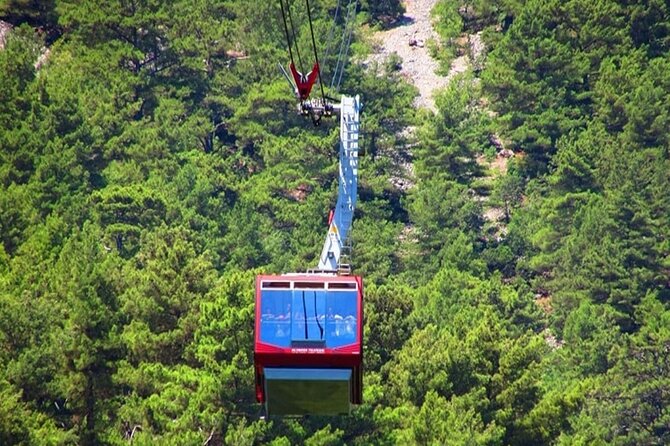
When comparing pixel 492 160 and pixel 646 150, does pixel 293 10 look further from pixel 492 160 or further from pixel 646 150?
pixel 646 150

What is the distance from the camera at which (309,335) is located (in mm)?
46625

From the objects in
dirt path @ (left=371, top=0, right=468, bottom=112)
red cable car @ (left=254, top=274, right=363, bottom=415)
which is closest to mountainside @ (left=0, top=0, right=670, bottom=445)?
dirt path @ (left=371, top=0, right=468, bottom=112)

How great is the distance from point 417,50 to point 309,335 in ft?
290

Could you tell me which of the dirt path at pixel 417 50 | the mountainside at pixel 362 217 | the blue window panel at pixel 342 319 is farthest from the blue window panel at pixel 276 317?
the dirt path at pixel 417 50

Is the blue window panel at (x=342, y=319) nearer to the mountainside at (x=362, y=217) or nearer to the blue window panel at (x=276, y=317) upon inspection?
the blue window panel at (x=276, y=317)

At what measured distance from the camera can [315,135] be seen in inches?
4272

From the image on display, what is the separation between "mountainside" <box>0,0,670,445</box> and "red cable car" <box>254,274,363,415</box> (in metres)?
16.7

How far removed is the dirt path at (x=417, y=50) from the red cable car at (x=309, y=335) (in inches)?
3001

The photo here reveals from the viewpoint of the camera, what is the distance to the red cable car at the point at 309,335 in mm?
46531

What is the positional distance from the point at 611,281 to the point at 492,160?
72.3 feet

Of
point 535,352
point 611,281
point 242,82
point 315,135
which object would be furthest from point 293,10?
point 535,352

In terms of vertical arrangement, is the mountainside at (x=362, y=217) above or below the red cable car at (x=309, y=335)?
below

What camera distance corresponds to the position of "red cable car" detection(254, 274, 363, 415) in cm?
4653

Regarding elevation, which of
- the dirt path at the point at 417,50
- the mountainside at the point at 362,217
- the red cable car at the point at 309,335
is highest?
the red cable car at the point at 309,335
